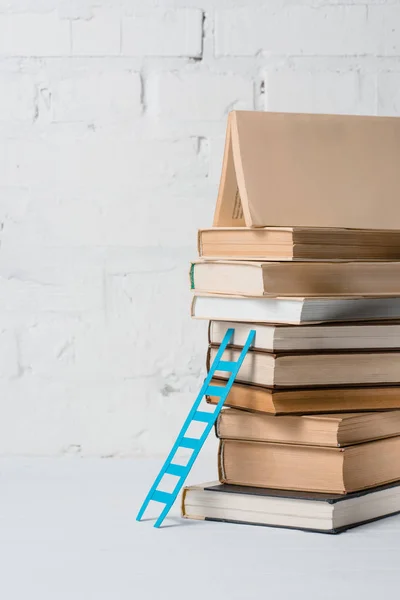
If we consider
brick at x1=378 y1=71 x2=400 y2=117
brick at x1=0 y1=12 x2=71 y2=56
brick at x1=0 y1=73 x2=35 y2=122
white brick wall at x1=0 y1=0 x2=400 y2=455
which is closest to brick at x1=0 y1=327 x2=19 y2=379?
white brick wall at x1=0 y1=0 x2=400 y2=455

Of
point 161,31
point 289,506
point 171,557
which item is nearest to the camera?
point 171,557

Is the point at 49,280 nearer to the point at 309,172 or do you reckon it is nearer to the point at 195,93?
the point at 195,93

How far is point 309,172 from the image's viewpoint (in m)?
1.30

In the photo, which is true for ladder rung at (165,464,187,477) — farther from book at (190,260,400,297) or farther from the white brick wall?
the white brick wall

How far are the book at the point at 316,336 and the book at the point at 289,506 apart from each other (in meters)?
0.18

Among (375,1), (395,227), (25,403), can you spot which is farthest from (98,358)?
(375,1)

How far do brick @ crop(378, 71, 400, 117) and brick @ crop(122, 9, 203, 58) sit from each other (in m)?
0.33

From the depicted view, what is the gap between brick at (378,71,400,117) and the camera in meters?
1.71

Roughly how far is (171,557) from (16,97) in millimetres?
951

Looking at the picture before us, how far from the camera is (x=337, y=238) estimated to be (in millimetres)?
1216

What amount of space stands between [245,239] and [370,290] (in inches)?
6.8

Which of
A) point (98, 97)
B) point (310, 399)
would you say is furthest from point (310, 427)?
point (98, 97)

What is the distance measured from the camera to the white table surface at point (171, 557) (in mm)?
946

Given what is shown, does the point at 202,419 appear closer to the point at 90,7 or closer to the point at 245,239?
the point at 245,239
